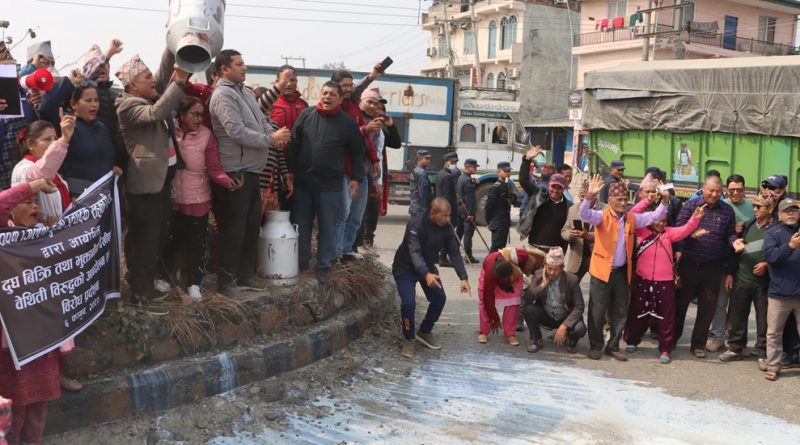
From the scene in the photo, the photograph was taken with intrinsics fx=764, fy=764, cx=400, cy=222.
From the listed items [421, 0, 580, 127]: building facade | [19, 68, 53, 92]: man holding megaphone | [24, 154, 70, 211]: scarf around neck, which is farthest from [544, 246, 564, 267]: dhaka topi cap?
[421, 0, 580, 127]: building facade

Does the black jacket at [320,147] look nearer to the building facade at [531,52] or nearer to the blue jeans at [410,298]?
the blue jeans at [410,298]

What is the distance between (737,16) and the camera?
4022 cm

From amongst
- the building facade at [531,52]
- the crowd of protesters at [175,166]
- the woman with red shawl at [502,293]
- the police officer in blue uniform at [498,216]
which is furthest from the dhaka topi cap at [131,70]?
the building facade at [531,52]

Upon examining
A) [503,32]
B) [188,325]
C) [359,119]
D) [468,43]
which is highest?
[503,32]

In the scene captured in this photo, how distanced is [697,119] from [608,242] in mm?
7625

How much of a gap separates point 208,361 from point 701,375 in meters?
4.02

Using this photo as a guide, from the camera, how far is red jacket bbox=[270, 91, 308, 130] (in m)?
6.64

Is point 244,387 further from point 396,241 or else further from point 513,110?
Answer: point 513,110

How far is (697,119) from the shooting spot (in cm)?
1333

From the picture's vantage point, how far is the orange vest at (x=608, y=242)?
6.77 m

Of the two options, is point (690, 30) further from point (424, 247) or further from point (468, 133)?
point (424, 247)

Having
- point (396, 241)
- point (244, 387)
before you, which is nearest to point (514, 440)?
point (244, 387)

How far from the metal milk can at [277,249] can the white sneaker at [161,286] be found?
2.74ft

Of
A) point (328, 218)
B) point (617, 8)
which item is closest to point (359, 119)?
point (328, 218)
